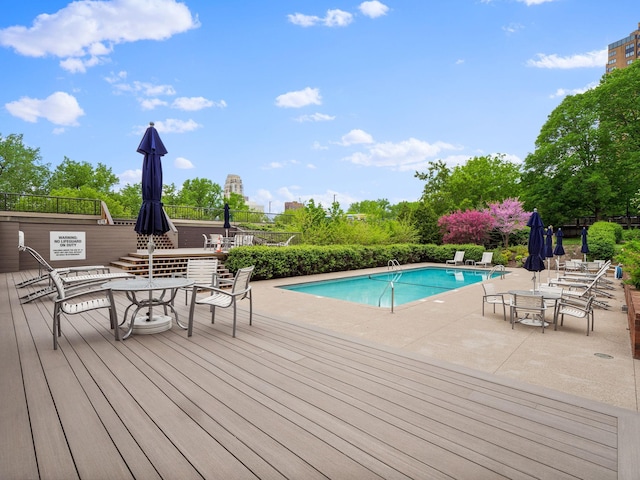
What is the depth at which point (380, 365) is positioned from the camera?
11.3 feet

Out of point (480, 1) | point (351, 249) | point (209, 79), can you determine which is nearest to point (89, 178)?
point (209, 79)

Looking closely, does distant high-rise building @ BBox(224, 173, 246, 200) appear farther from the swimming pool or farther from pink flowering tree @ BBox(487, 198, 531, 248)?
the swimming pool

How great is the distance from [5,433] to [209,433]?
1.28 meters

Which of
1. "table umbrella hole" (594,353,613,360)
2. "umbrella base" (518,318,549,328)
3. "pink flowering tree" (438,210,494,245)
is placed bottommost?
"table umbrella hole" (594,353,613,360)

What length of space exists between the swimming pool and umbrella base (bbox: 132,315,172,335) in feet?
16.0

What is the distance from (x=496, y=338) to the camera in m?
4.77

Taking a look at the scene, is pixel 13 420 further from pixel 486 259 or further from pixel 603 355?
pixel 486 259

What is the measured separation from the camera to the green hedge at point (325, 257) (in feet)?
34.1

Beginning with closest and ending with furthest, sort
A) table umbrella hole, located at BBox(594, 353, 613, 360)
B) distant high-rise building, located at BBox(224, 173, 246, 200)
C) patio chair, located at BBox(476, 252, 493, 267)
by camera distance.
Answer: table umbrella hole, located at BBox(594, 353, 613, 360) → patio chair, located at BBox(476, 252, 493, 267) → distant high-rise building, located at BBox(224, 173, 246, 200)

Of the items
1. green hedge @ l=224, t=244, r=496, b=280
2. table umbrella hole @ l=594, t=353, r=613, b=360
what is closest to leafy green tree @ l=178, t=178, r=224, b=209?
green hedge @ l=224, t=244, r=496, b=280

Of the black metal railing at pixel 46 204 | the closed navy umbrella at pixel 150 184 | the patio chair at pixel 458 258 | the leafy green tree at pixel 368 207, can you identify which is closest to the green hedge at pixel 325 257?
the patio chair at pixel 458 258

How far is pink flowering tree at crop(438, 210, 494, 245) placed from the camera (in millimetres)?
19188

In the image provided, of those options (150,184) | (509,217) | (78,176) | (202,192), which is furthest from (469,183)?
(78,176)

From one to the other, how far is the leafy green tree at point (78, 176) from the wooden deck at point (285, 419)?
40.8m
